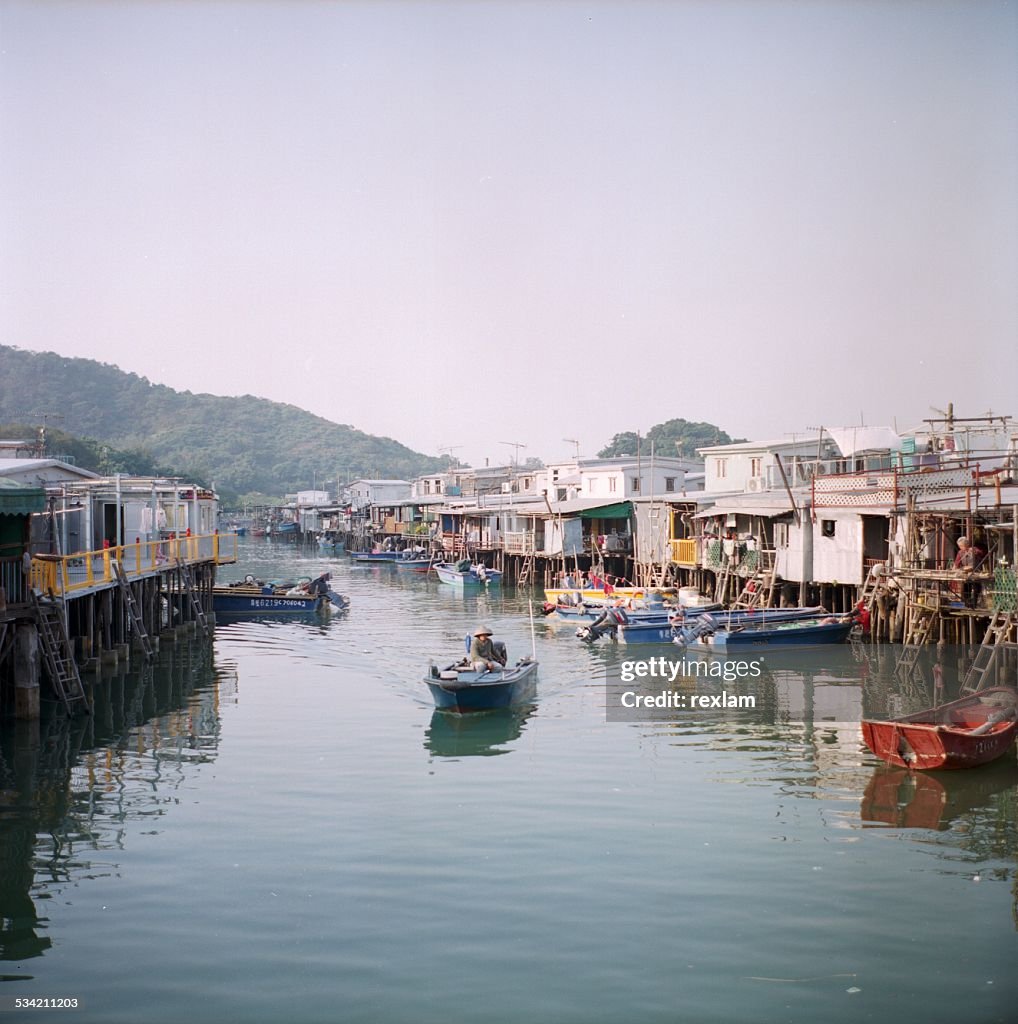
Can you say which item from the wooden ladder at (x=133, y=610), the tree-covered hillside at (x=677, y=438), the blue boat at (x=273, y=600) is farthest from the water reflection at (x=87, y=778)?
the tree-covered hillside at (x=677, y=438)

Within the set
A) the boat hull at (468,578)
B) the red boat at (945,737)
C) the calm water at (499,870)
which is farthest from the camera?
the boat hull at (468,578)

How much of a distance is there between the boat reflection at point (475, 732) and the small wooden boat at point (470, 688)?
17 cm

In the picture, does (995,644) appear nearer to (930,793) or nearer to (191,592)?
(930,793)

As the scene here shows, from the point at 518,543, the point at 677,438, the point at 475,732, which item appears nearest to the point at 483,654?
the point at 475,732

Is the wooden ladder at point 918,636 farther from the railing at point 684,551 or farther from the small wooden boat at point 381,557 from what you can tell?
the small wooden boat at point 381,557

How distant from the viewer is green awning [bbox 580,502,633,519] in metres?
49.3

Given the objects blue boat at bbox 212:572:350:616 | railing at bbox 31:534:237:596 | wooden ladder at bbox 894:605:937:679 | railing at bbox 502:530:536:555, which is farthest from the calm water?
railing at bbox 502:530:536:555

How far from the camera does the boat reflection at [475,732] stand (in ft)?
59.9

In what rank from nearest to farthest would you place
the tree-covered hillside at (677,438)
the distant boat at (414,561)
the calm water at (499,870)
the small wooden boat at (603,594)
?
the calm water at (499,870)
the small wooden boat at (603,594)
the distant boat at (414,561)
the tree-covered hillside at (677,438)

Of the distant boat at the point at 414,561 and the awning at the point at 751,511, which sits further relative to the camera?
the distant boat at the point at 414,561

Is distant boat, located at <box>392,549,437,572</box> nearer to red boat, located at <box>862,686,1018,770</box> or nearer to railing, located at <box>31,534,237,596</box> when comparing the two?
railing, located at <box>31,534,237,596</box>

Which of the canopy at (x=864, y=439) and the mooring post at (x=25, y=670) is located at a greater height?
the canopy at (x=864, y=439)

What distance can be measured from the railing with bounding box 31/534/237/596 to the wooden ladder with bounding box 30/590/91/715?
44 cm

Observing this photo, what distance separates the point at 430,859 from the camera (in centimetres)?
1238
